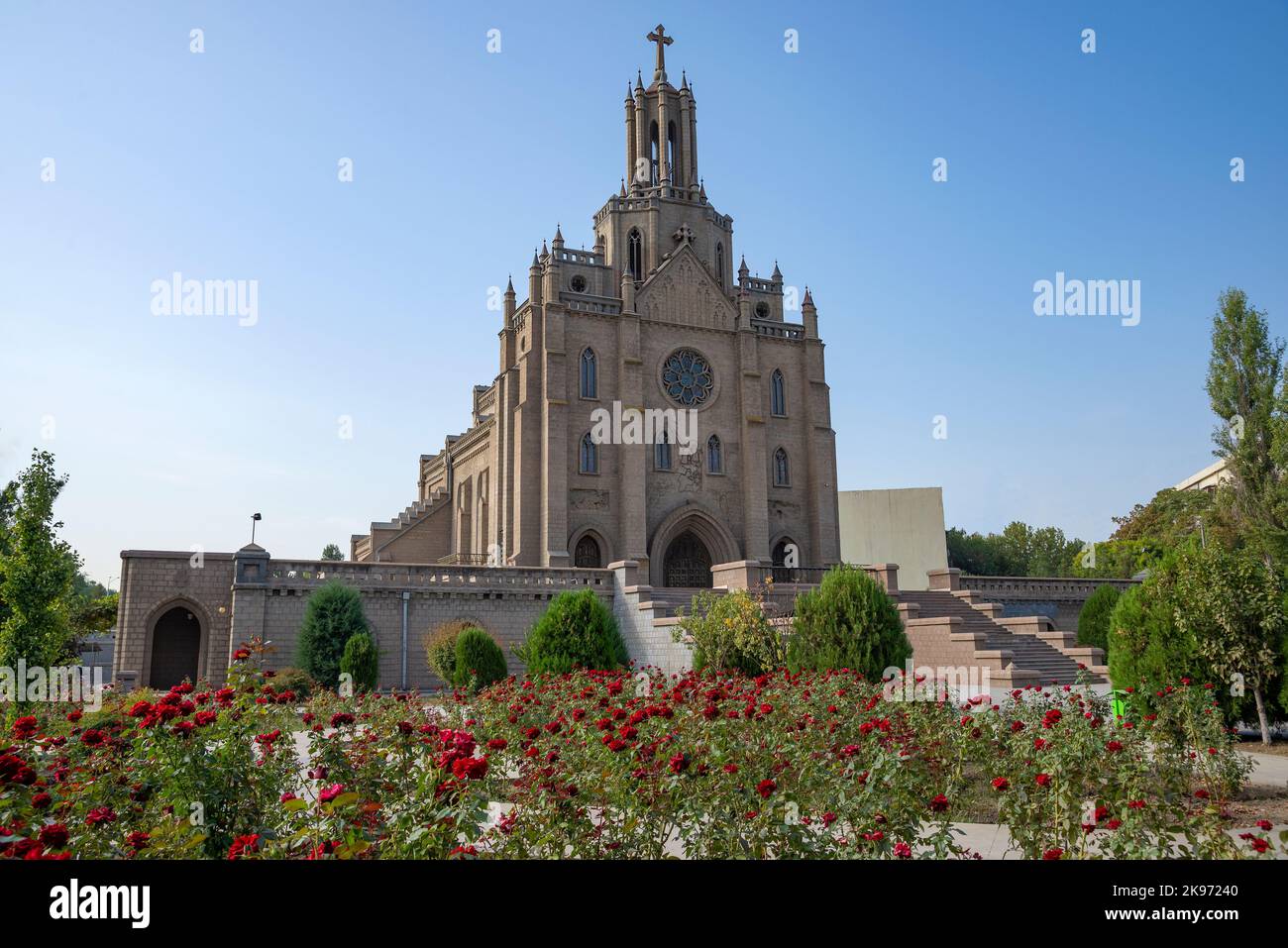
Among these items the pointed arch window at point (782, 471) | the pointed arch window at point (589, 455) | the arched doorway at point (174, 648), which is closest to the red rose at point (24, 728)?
the arched doorway at point (174, 648)

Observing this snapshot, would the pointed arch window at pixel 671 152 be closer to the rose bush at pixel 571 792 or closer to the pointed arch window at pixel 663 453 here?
the pointed arch window at pixel 663 453

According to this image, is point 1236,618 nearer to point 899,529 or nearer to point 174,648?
point 174,648

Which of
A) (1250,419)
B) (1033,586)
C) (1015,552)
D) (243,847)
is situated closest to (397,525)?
(1033,586)

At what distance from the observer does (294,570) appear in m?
25.6

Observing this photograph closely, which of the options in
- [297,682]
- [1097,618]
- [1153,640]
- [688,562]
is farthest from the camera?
[688,562]

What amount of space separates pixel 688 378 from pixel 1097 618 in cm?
1855

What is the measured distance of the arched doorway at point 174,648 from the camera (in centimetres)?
2559

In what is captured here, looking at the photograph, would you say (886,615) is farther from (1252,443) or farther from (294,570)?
(1252,443)

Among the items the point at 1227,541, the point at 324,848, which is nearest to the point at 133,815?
the point at 324,848

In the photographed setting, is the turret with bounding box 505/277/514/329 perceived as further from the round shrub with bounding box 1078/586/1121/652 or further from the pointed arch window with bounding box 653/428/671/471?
the round shrub with bounding box 1078/586/1121/652

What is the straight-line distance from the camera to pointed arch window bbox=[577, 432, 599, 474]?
35875 millimetres

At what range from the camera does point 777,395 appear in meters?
40.3

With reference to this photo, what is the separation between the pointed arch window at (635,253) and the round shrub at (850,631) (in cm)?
2549

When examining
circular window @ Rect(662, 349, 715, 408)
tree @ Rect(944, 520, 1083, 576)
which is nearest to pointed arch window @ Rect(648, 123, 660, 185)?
circular window @ Rect(662, 349, 715, 408)
